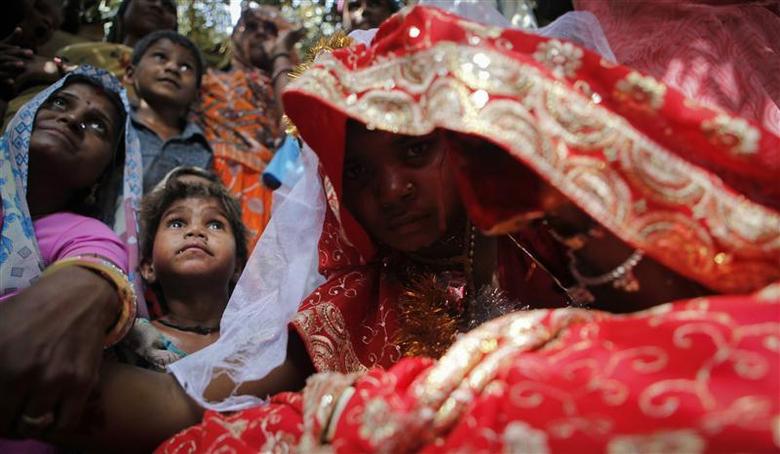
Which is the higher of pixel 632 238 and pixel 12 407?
pixel 632 238

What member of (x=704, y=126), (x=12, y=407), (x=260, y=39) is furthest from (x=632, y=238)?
(x=260, y=39)

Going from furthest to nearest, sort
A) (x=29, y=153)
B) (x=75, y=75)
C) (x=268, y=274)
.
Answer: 1. (x=75, y=75)
2. (x=29, y=153)
3. (x=268, y=274)

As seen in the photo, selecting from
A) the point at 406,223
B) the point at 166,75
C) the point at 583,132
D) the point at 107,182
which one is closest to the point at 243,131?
the point at 166,75

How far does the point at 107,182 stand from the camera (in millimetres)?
2857

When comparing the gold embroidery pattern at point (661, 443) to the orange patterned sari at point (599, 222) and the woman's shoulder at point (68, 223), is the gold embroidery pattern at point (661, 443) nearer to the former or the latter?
→ the orange patterned sari at point (599, 222)

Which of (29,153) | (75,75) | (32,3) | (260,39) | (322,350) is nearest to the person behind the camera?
(322,350)

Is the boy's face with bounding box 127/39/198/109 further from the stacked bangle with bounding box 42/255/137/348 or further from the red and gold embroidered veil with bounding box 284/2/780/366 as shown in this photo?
the red and gold embroidered veil with bounding box 284/2/780/366

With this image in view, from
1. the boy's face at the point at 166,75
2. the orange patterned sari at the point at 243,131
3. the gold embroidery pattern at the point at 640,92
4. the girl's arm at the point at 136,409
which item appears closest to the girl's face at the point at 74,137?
the orange patterned sari at the point at 243,131

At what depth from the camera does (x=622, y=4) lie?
9.04 feet

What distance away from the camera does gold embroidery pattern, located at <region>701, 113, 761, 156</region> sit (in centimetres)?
127

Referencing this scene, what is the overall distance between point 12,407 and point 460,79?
3.57 feet

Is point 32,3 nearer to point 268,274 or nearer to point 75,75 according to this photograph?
point 75,75

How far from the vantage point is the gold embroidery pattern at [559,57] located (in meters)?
1.41

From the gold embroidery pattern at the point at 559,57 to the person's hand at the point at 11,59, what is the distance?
257cm
